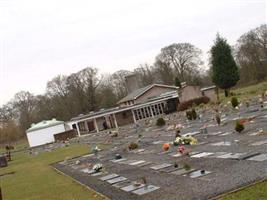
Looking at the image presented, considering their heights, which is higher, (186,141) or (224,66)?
(224,66)

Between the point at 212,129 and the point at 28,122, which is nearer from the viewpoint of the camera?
the point at 212,129

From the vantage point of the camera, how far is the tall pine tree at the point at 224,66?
51.2 m

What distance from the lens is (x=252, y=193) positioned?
887cm

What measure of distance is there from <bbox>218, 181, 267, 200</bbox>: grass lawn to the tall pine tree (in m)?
42.9

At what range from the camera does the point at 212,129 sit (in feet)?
73.9

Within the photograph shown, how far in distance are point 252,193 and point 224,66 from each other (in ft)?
144

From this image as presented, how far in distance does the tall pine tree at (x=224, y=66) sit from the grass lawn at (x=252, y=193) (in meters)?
42.9

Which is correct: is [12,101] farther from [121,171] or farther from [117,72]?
[121,171]

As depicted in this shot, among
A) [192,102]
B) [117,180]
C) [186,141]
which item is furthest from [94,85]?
[117,180]

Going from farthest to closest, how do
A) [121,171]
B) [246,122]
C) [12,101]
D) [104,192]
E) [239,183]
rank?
[12,101] < [246,122] < [121,171] < [104,192] < [239,183]

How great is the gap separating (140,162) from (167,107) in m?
41.7

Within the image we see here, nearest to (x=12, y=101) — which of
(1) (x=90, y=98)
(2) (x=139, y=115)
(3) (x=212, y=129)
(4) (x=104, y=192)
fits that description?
(1) (x=90, y=98)

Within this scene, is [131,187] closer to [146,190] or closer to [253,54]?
[146,190]

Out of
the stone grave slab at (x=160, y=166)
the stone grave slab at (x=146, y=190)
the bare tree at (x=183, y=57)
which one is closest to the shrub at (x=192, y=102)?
the bare tree at (x=183, y=57)
